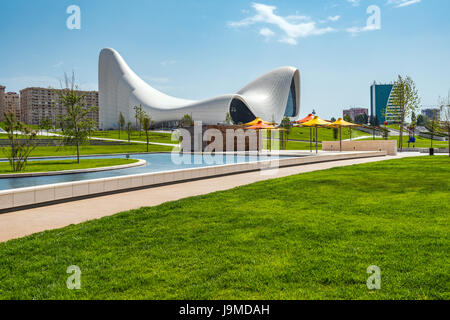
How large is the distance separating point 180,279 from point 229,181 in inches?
327

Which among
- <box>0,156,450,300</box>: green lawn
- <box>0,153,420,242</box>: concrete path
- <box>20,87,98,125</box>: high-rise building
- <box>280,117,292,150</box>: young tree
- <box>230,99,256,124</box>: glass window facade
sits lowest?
<box>0,153,420,242</box>: concrete path

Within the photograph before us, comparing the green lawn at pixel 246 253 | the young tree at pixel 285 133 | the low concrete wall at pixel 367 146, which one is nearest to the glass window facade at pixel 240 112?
the young tree at pixel 285 133

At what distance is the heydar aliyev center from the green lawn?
79474 mm

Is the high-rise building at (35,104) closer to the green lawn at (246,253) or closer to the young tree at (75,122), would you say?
the young tree at (75,122)

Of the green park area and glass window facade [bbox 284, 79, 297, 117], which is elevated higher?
glass window facade [bbox 284, 79, 297, 117]

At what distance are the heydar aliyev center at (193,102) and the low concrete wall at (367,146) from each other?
55.9 m

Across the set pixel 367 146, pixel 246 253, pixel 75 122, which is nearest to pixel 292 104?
pixel 367 146

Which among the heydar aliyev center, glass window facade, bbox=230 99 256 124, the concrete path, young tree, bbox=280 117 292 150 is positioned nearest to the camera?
the concrete path

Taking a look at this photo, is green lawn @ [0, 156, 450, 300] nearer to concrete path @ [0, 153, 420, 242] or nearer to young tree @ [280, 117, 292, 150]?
concrete path @ [0, 153, 420, 242]

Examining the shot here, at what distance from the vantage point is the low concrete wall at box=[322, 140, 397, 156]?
26.9 m

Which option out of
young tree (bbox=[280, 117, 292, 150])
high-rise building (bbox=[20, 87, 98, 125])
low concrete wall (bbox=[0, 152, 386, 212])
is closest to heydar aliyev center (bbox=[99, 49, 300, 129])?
high-rise building (bbox=[20, 87, 98, 125])

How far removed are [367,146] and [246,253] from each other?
27068 mm

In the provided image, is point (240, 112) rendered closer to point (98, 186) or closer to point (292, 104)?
point (292, 104)
